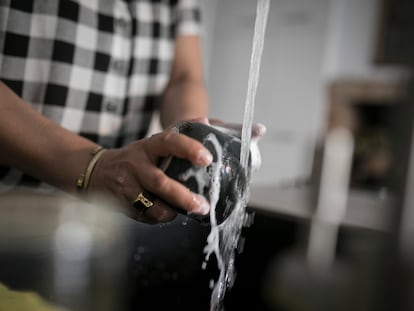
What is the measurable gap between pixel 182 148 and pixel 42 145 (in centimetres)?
13

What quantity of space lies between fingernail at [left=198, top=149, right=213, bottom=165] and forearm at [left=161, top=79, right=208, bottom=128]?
0.23 m

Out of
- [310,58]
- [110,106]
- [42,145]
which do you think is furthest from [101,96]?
[310,58]

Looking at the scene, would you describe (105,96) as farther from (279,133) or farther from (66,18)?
(279,133)

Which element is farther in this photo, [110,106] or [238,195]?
[110,106]

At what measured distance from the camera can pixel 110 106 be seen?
529mm

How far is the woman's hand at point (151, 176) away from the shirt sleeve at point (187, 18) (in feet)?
1.09

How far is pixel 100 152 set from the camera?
355mm

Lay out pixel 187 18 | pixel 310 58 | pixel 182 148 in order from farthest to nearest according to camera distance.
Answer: pixel 310 58 < pixel 187 18 < pixel 182 148

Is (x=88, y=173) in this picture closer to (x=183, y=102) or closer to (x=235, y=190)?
(x=235, y=190)

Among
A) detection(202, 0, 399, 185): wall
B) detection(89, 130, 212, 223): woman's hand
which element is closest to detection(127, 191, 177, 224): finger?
detection(89, 130, 212, 223): woman's hand

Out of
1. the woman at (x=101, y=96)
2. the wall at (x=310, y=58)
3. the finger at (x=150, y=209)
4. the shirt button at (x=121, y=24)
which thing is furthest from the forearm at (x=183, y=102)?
the wall at (x=310, y=58)

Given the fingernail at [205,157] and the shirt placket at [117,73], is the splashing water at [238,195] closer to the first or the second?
the fingernail at [205,157]

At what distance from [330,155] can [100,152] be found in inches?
10.3

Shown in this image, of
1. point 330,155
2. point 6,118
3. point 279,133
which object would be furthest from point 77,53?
point 279,133
